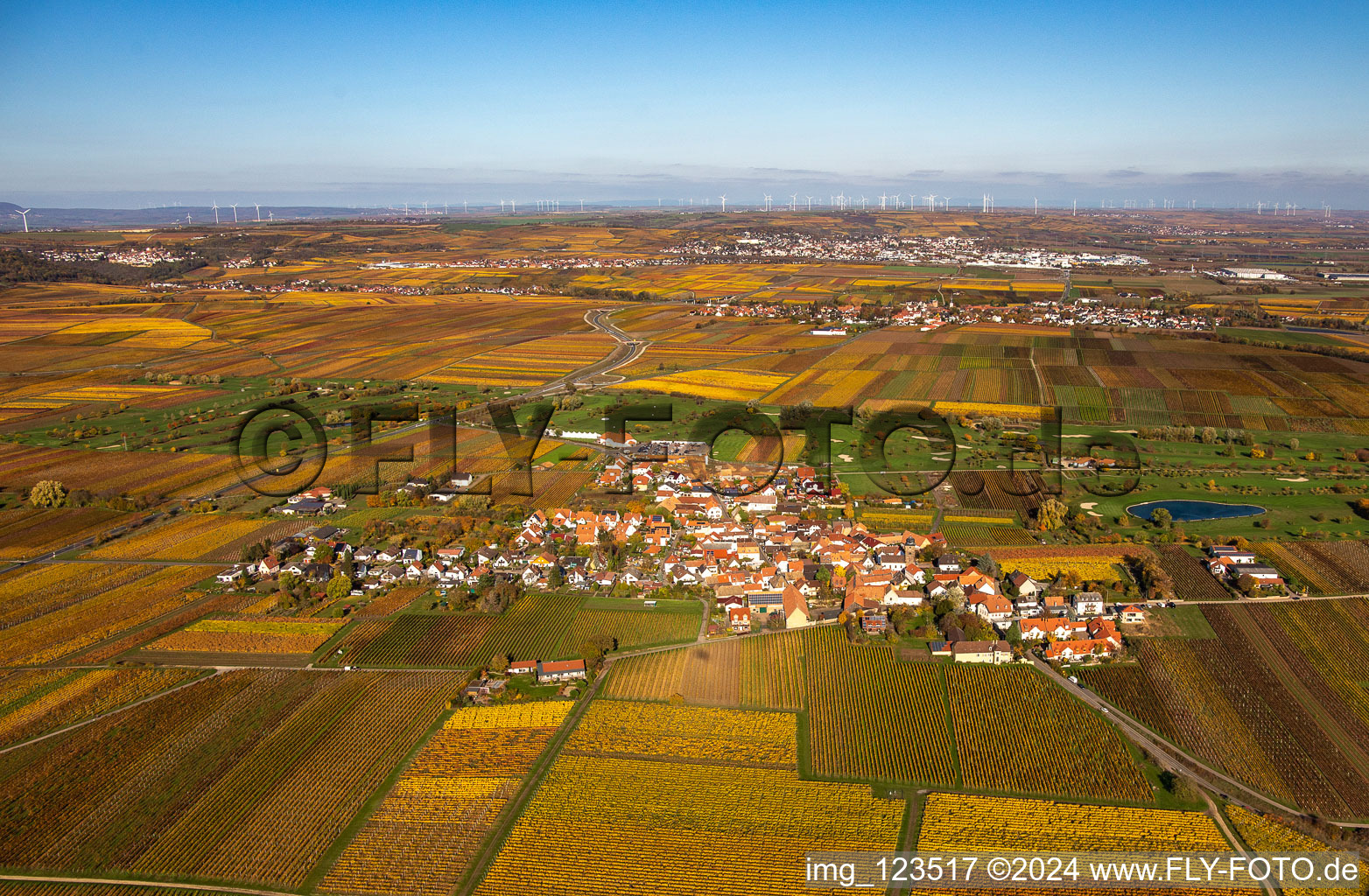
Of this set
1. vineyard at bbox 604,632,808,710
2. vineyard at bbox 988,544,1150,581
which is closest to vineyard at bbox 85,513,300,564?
vineyard at bbox 604,632,808,710

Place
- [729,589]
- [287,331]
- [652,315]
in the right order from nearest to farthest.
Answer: [729,589] < [287,331] < [652,315]

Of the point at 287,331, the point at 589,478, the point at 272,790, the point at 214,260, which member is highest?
the point at 214,260

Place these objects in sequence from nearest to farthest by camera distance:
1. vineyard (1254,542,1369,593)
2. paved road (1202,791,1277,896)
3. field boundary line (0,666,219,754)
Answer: paved road (1202,791,1277,896) < field boundary line (0,666,219,754) < vineyard (1254,542,1369,593)

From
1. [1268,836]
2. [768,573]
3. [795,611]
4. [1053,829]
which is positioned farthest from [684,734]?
[1268,836]

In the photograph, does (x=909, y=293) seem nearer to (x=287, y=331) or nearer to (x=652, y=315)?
(x=652, y=315)

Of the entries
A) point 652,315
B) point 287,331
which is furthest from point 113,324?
point 652,315

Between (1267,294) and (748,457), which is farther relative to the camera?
(1267,294)

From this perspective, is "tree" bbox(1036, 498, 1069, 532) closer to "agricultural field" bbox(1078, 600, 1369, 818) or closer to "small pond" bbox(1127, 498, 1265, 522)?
"small pond" bbox(1127, 498, 1265, 522)
